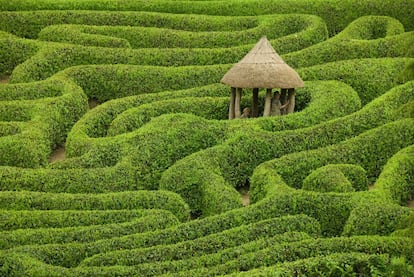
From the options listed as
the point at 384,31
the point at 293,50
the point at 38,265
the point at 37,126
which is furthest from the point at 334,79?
the point at 38,265

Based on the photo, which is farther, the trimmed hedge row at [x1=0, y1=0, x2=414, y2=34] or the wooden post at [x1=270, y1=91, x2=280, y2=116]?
the trimmed hedge row at [x1=0, y1=0, x2=414, y2=34]

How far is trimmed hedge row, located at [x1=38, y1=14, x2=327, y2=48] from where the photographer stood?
28.3m

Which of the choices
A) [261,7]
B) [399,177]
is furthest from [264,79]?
[261,7]

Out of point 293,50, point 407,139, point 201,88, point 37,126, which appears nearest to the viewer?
point 407,139

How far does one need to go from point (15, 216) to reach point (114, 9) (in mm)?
13901

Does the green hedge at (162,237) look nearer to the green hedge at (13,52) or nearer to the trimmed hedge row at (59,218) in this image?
the trimmed hedge row at (59,218)

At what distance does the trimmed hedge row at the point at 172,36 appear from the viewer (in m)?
28.3

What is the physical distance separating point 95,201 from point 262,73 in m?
6.16

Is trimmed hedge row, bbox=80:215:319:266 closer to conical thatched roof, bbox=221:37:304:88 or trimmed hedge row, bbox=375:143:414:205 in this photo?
trimmed hedge row, bbox=375:143:414:205

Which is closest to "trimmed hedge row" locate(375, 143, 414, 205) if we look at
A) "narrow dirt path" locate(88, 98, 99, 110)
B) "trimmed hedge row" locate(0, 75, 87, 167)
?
"trimmed hedge row" locate(0, 75, 87, 167)

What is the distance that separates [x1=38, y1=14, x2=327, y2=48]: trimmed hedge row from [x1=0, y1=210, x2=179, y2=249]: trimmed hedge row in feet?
36.0

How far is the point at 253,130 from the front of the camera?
22.2 metres

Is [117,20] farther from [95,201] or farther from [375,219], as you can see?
[375,219]

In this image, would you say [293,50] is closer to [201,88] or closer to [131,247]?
[201,88]
